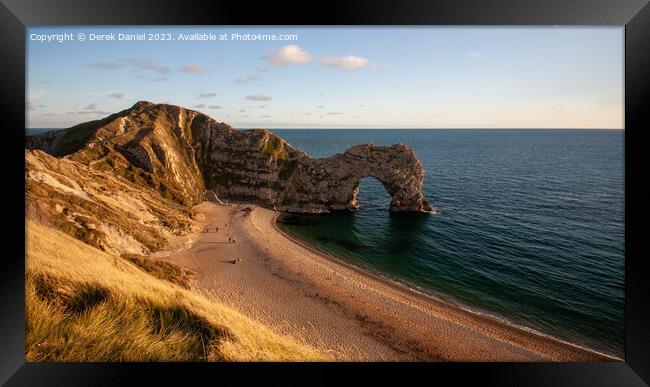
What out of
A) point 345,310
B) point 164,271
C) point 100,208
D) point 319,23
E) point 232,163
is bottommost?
point 345,310

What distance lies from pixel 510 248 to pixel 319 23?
3479 centimetres

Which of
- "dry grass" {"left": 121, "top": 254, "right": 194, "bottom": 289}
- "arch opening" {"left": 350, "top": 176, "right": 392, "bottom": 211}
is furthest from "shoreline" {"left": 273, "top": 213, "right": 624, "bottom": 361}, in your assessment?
"arch opening" {"left": 350, "top": 176, "right": 392, "bottom": 211}

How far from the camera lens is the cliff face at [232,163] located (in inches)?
1818

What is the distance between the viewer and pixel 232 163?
5634 centimetres

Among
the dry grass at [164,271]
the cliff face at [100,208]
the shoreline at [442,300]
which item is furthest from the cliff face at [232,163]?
the dry grass at [164,271]

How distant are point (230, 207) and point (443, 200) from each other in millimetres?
36751

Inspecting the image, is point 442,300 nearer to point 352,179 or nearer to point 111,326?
point 111,326

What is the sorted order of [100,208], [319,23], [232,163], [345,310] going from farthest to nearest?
[232,163] → [100,208] → [345,310] → [319,23]

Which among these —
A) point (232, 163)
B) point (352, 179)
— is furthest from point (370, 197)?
point (232, 163)

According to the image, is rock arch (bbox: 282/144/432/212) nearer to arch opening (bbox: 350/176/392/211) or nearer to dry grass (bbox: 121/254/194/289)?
arch opening (bbox: 350/176/392/211)

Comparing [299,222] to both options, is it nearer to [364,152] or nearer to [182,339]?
[364,152]

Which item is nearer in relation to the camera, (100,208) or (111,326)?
(111,326)

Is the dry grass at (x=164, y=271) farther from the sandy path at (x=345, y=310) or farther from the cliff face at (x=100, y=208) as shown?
the cliff face at (x=100, y=208)

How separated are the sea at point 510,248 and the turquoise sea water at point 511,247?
9 cm
